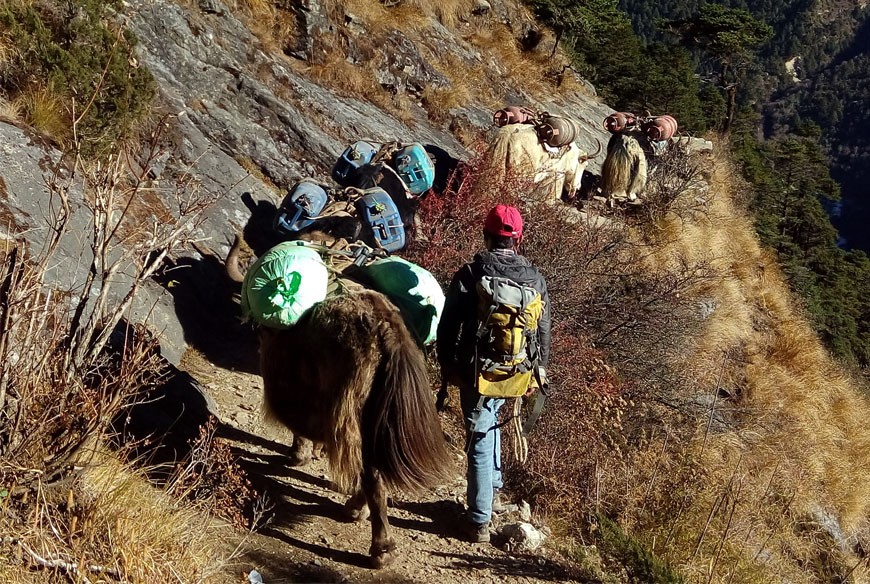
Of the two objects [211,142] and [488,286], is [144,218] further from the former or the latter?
[488,286]

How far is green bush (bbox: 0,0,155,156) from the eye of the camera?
5.80 m

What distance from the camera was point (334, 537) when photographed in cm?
393

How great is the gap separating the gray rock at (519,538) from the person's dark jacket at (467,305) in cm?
98

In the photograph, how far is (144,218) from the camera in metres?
5.71

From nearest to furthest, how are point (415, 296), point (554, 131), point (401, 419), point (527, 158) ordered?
point (401, 419)
point (415, 296)
point (527, 158)
point (554, 131)

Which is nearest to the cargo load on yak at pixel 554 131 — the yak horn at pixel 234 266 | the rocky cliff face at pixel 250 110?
the rocky cliff face at pixel 250 110

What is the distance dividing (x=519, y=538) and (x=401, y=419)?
1.24 metres

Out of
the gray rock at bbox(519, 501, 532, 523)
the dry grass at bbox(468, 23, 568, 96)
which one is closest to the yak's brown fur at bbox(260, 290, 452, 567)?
the gray rock at bbox(519, 501, 532, 523)

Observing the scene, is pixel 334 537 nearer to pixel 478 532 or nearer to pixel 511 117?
pixel 478 532

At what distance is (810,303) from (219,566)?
1598 cm

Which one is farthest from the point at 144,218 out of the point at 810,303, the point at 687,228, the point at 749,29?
the point at 749,29

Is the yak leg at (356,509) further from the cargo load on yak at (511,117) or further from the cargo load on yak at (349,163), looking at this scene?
the cargo load on yak at (511,117)

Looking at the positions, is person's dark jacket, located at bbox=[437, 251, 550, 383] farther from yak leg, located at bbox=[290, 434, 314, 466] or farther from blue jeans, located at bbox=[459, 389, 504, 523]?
yak leg, located at bbox=[290, 434, 314, 466]

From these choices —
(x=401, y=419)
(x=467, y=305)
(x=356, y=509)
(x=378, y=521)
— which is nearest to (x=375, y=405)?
(x=401, y=419)
